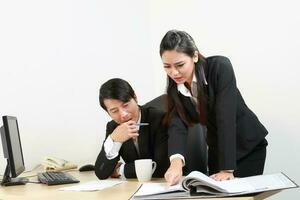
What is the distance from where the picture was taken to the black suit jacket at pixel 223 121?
1562 millimetres

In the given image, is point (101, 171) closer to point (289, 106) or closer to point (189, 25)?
point (289, 106)

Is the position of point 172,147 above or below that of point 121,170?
above

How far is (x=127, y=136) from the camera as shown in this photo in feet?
6.07

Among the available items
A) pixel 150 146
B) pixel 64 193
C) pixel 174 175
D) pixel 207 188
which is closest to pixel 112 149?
pixel 150 146

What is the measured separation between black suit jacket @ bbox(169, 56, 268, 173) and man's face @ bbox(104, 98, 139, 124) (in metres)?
0.29

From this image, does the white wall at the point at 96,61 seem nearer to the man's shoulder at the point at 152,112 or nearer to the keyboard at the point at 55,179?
the keyboard at the point at 55,179

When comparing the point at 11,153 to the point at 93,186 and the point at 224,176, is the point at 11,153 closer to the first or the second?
the point at 93,186

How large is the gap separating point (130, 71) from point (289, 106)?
4.21ft

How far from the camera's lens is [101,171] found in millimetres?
1866

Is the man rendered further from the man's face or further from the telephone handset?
the telephone handset

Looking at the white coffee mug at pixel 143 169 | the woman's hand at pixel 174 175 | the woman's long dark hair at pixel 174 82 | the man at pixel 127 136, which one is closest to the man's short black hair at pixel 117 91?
the man at pixel 127 136

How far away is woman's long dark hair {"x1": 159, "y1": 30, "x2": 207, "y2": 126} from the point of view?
5.34 feet

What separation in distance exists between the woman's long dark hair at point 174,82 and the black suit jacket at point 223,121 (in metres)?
0.02

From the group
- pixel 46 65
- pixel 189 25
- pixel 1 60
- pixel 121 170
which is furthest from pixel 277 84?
pixel 1 60
